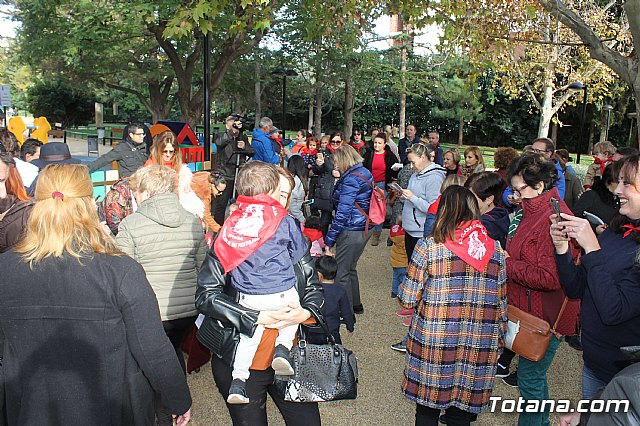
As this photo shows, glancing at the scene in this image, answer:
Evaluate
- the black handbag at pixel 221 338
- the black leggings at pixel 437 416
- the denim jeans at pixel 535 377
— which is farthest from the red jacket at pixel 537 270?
the black handbag at pixel 221 338

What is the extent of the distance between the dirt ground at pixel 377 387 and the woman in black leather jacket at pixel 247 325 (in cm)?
149

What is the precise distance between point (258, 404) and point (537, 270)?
1862 mm

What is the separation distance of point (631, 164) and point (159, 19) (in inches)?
539

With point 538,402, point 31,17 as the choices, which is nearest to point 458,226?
point 538,402

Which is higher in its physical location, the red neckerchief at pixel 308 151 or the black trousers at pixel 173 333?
the red neckerchief at pixel 308 151

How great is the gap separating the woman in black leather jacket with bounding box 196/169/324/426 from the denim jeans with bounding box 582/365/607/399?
138 centimetres

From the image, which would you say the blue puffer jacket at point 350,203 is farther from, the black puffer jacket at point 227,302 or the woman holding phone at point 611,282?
the woman holding phone at point 611,282

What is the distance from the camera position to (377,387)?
4.88 m

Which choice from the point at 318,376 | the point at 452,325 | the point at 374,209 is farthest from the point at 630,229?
the point at 374,209

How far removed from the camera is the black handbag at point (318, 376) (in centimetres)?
280

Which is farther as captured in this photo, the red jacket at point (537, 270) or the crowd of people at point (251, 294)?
the red jacket at point (537, 270)

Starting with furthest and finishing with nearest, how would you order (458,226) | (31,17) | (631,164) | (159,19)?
1. (31,17)
2. (159,19)
3. (458,226)
4. (631,164)

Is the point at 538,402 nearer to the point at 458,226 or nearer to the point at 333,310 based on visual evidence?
the point at 458,226

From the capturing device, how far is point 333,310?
4266mm
